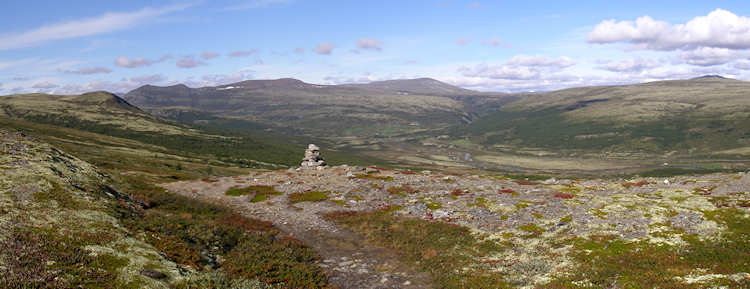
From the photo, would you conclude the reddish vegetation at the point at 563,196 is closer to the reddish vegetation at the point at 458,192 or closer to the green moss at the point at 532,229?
the reddish vegetation at the point at 458,192

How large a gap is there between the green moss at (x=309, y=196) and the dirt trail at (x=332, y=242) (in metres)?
1.28

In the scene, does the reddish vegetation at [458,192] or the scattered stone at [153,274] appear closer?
the scattered stone at [153,274]

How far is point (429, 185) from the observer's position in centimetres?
6531

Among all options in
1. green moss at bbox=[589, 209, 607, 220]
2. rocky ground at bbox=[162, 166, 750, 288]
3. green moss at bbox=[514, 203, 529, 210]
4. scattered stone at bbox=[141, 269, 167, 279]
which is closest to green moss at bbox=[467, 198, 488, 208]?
rocky ground at bbox=[162, 166, 750, 288]

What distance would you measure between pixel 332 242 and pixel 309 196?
22.6 metres

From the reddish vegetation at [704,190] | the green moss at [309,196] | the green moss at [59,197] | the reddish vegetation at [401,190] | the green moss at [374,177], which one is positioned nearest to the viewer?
the green moss at [59,197]

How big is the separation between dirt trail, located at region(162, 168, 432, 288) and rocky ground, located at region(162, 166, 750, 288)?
0.30ft

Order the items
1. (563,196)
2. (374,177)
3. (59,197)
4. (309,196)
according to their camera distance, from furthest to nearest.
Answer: (374,177)
(309,196)
(563,196)
(59,197)

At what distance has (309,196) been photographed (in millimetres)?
59656

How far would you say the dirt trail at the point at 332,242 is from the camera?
2831 cm

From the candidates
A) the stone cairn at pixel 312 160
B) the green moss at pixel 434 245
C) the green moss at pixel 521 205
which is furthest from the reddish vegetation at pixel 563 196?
the stone cairn at pixel 312 160

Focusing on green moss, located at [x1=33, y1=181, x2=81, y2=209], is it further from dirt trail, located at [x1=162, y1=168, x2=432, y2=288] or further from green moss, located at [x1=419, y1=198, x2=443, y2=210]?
green moss, located at [x1=419, y1=198, x2=443, y2=210]

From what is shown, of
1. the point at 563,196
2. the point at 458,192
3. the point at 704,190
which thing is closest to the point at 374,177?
the point at 458,192

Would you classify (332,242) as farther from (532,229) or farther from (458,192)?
(458,192)
